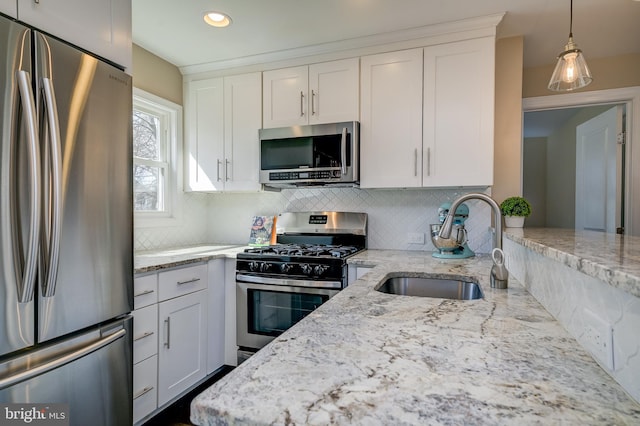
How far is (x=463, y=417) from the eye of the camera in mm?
483

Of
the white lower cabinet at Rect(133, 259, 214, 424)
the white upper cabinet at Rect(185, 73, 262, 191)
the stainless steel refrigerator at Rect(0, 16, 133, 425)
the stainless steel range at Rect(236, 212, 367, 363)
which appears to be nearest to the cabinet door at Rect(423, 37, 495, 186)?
the stainless steel range at Rect(236, 212, 367, 363)

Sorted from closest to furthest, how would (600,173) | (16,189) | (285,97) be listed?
(16,189) → (285,97) → (600,173)

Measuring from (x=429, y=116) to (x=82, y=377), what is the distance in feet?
7.71

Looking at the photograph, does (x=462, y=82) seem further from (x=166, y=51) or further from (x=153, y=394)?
(x=153, y=394)

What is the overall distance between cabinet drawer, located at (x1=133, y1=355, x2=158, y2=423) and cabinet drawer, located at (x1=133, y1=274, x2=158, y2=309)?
32 centimetres

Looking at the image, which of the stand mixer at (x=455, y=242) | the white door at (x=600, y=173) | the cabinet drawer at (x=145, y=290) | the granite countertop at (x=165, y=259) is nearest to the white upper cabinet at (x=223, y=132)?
the granite countertop at (x=165, y=259)

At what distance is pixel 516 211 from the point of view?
2098 millimetres

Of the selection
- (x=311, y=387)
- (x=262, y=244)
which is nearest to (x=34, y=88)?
(x=311, y=387)

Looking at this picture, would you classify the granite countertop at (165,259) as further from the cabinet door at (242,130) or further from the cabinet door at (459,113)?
the cabinet door at (459,113)

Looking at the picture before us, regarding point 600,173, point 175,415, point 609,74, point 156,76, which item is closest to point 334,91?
point 156,76

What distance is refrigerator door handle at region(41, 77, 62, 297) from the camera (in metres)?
1.17

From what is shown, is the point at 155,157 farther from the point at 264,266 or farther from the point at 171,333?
the point at 171,333

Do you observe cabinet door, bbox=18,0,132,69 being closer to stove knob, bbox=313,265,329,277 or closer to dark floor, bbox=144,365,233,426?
stove knob, bbox=313,265,329,277

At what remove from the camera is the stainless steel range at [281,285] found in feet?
7.16
